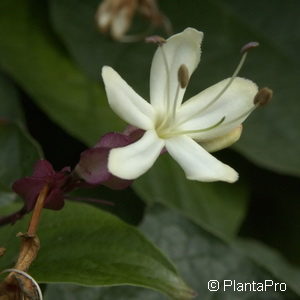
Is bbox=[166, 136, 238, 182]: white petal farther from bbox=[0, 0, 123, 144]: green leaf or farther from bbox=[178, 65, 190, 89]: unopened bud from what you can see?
bbox=[0, 0, 123, 144]: green leaf

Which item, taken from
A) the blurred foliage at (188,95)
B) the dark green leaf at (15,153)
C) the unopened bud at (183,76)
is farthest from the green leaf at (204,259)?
the unopened bud at (183,76)

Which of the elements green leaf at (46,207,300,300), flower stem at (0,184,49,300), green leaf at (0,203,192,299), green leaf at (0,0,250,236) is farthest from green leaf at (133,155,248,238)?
flower stem at (0,184,49,300)

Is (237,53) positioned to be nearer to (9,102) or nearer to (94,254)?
(9,102)

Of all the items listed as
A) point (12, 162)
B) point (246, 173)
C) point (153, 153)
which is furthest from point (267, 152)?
point (153, 153)

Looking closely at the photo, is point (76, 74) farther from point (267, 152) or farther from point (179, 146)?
point (179, 146)

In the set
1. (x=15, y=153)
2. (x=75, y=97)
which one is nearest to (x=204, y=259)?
(x=15, y=153)

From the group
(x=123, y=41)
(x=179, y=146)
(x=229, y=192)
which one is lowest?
(x=229, y=192)

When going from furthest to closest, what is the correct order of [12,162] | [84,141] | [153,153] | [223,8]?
[223,8]
[84,141]
[12,162]
[153,153]
